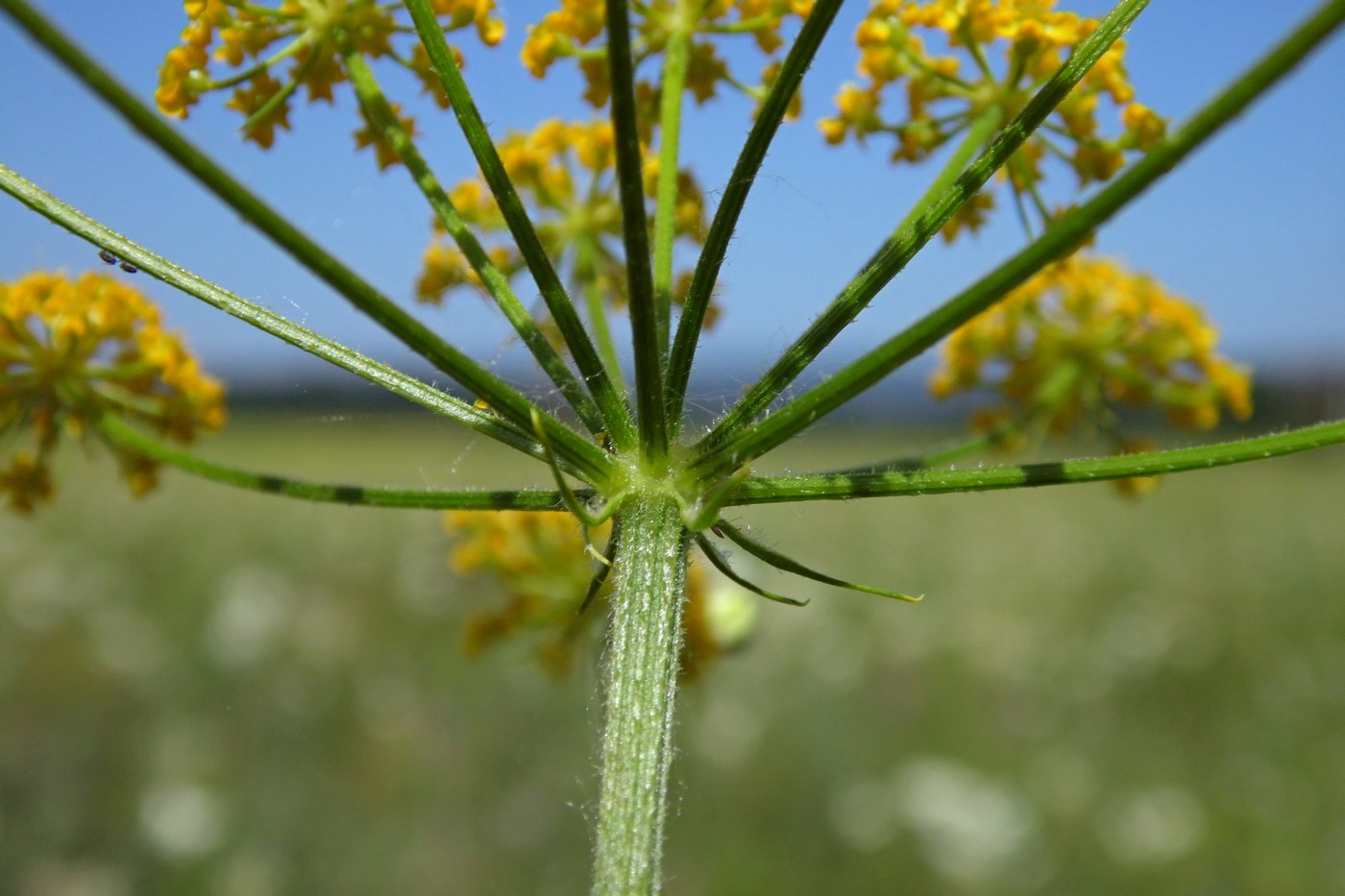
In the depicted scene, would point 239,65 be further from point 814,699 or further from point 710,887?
point 814,699

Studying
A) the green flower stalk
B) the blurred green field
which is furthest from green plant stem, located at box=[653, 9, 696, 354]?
the blurred green field

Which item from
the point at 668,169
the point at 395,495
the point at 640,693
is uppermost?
the point at 668,169

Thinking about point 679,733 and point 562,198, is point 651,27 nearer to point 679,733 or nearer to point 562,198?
point 562,198

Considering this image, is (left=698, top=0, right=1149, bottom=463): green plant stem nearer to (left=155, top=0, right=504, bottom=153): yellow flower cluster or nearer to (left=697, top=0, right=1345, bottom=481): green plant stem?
(left=697, top=0, right=1345, bottom=481): green plant stem

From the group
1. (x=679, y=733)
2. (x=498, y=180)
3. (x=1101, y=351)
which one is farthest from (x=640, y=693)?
(x=679, y=733)

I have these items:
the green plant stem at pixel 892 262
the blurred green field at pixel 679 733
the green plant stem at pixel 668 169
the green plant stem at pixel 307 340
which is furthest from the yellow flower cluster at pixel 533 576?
the blurred green field at pixel 679 733

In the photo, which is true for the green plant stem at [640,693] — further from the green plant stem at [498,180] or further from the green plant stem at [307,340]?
the green plant stem at [498,180]

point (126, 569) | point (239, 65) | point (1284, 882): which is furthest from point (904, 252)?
point (126, 569)
